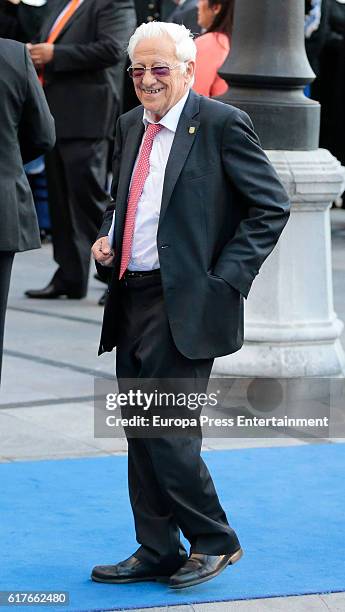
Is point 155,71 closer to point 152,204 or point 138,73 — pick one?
point 138,73

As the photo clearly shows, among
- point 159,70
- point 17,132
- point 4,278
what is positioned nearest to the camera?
point 159,70

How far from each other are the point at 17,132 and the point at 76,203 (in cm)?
459

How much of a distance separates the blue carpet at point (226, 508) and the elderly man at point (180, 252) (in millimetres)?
196

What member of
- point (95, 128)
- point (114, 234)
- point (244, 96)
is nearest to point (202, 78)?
point (244, 96)

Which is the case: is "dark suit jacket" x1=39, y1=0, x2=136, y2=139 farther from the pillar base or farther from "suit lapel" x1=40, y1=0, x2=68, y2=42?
the pillar base

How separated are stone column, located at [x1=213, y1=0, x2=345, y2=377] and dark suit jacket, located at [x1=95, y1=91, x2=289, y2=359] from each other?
277cm

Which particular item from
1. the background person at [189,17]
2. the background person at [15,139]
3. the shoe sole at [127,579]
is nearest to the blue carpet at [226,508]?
the shoe sole at [127,579]

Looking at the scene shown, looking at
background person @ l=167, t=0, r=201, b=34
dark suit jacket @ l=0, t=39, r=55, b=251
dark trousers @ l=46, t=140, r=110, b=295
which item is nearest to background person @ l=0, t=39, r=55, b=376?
dark suit jacket @ l=0, t=39, r=55, b=251

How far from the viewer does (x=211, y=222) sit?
4.77m

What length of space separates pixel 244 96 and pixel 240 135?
9.85 ft

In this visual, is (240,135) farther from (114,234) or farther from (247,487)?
(247,487)

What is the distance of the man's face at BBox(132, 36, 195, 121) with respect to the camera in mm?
4645

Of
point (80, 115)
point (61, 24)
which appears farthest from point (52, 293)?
point (61, 24)

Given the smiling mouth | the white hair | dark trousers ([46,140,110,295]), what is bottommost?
dark trousers ([46,140,110,295])
